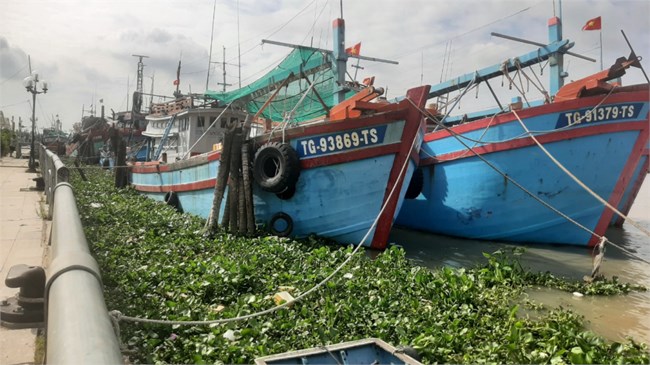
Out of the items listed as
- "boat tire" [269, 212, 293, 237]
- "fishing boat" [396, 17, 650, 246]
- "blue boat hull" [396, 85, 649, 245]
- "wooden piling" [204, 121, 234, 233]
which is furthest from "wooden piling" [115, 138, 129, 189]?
"blue boat hull" [396, 85, 649, 245]

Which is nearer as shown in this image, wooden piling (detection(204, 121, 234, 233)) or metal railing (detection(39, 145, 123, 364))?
metal railing (detection(39, 145, 123, 364))

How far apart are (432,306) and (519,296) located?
1702 mm

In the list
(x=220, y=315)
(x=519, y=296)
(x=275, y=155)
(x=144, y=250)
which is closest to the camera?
(x=220, y=315)

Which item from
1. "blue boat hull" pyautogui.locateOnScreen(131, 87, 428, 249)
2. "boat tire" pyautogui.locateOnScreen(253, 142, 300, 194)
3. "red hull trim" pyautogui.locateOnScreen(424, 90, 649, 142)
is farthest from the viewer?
"red hull trim" pyautogui.locateOnScreen(424, 90, 649, 142)

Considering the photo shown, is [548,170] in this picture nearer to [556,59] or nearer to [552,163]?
[552,163]

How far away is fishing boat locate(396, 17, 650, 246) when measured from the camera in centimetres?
895

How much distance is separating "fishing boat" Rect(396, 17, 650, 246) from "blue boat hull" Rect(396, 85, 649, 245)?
21mm

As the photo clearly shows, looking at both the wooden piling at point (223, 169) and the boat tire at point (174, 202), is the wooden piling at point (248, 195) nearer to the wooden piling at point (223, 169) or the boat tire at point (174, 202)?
the wooden piling at point (223, 169)

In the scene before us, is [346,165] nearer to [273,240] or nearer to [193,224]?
[273,240]

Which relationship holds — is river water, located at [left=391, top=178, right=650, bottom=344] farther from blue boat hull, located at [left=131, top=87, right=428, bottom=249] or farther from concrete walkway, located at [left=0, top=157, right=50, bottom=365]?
concrete walkway, located at [left=0, top=157, right=50, bottom=365]

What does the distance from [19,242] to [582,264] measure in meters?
9.73

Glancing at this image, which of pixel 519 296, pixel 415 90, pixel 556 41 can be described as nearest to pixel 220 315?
pixel 519 296

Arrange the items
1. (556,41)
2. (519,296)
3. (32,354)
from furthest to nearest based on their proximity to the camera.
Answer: (556,41) → (519,296) → (32,354)

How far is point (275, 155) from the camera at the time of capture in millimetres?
8016
